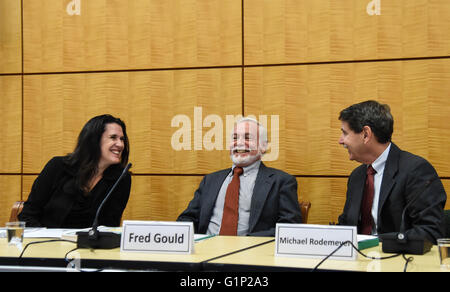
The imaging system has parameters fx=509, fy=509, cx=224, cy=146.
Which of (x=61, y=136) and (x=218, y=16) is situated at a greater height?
(x=218, y=16)

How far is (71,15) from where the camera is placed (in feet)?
13.9

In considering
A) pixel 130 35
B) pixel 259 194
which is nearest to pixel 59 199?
pixel 259 194

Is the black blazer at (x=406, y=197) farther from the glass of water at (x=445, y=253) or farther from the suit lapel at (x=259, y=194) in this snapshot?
the glass of water at (x=445, y=253)

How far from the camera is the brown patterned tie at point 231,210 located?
3.14m

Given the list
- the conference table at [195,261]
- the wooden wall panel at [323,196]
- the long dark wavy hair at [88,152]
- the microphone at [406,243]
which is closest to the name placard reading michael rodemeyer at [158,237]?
the conference table at [195,261]

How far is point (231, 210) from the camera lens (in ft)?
10.5

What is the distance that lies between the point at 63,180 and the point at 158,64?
1222 millimetres

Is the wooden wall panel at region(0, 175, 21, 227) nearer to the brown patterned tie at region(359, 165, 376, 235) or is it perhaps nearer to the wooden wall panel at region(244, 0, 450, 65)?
the wooden wall panel at region(244, 0, 450, 65)

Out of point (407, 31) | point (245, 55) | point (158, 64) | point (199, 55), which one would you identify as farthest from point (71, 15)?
point (407, 31)

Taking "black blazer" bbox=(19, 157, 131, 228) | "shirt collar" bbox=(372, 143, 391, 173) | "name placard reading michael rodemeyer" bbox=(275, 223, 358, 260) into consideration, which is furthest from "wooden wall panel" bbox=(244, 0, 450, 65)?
"name placard reading michael rodemeyer" bbox=(275, 223, 358, 260)

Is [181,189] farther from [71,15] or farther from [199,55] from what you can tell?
[71,15]

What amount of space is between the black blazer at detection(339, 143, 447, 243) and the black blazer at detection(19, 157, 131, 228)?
151 cm

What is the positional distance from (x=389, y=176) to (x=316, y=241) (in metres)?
1.05

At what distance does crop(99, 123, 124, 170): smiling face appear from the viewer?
11.7 ft
